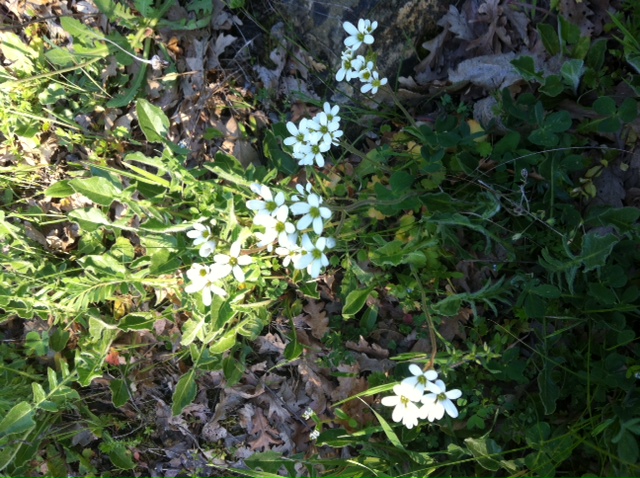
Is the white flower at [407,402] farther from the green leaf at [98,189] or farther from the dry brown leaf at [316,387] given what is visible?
the green leaf at [98,189]

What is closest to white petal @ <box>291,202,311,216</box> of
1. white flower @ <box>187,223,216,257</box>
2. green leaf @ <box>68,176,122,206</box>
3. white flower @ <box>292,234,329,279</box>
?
white flower @ <box>292,234,329,279</box>

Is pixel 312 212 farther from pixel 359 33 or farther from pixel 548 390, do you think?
pixel 548 390

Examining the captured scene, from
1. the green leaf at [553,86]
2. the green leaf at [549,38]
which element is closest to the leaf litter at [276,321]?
the green leaf at [549,38]

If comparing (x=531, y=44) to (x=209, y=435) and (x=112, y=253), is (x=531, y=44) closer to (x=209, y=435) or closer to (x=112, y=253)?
(x=112, y=253)

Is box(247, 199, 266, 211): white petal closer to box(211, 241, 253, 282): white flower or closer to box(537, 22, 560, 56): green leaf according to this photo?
box(211, 241, 253, 282): white flower

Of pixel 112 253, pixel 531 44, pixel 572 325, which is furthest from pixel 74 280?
pixel 531 44
